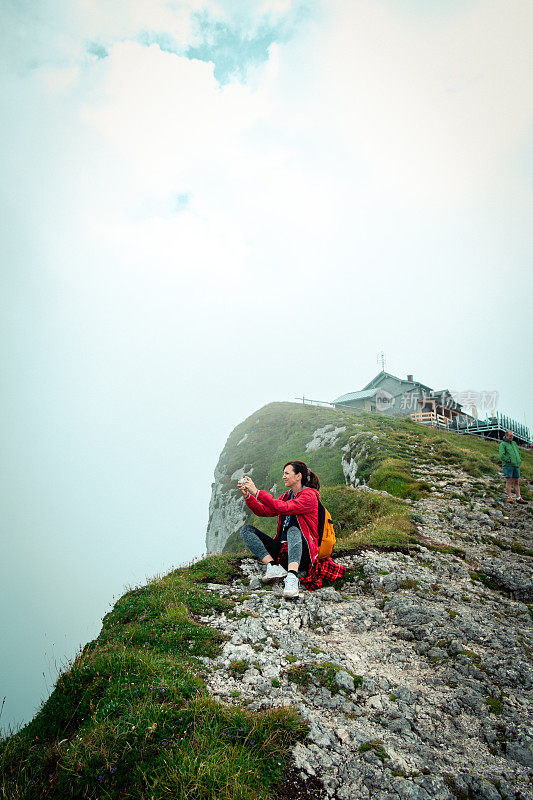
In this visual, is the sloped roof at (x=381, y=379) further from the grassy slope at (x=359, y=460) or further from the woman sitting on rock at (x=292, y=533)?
the woman sitting on rock at (x=292, y=533)

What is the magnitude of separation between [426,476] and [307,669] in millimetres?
17286

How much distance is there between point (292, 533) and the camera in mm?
8867

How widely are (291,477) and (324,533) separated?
5.17 ft

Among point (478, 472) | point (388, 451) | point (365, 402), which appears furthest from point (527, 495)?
point (365, 402)

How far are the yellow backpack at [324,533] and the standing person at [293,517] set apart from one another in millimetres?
170

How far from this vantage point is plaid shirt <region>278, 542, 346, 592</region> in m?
9.28

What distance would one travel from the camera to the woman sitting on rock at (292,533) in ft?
A: 27.5

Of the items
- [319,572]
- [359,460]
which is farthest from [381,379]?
[319,572]

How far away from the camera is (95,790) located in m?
4.04

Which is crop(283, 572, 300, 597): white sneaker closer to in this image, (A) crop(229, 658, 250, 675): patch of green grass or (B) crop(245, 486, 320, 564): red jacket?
(B) crop(245, 486, 320, 564): red jacket

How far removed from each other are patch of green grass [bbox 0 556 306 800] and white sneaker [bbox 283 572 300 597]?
7.17 feet

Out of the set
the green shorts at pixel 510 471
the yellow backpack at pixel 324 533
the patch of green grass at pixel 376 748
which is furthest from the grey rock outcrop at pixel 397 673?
the green shorts at pixel 510 471

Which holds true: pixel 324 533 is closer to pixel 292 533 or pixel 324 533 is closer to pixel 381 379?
pixel 292 533

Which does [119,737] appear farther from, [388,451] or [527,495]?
[388,451]
